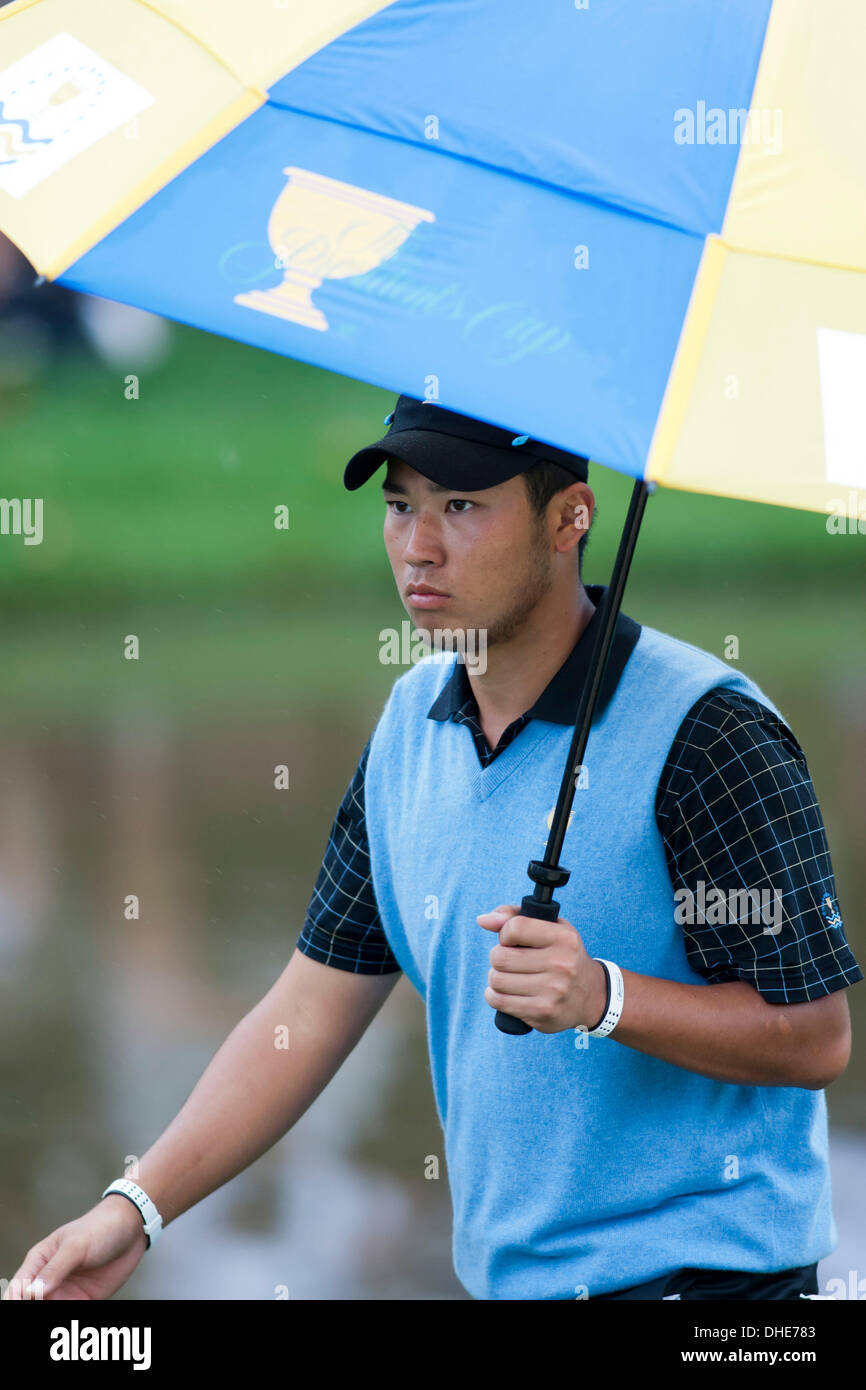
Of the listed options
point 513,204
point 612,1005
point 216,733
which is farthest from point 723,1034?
point 216,733

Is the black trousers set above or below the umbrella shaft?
below

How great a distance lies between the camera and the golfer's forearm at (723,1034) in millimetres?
2111

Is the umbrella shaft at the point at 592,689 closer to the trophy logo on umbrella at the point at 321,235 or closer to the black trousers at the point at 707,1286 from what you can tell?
the trophy logo on umbrella at the point at 321,235

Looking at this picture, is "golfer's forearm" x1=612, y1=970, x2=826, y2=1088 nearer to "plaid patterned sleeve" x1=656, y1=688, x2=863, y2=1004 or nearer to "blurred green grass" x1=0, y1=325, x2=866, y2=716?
"plaid patterned sleeve" x1=656, y1=688, x2=863, y2=1004

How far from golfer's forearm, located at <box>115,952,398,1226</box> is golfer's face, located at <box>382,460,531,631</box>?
25.3 inches

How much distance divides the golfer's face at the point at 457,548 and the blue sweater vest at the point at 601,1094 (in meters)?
0.22

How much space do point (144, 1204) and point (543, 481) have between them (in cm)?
118

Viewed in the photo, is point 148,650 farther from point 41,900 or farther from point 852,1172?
point 852,1172

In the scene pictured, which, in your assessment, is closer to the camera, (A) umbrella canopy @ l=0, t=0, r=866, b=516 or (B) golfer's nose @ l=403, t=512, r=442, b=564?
(A) umbrella canopy @ l=0, t=0, r=866, b=516

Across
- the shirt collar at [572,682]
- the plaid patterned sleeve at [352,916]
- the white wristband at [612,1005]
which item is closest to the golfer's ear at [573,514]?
the shirt collar at [572,682]

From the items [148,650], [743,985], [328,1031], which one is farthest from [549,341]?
[148,650]

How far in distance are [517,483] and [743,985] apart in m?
0.78

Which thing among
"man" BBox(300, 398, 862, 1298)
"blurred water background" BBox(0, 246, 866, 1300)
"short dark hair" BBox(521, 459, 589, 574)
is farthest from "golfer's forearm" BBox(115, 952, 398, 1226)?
A: "blurred water background" BBox(0, 246, 866, 1300)

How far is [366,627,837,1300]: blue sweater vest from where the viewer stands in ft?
7.42
